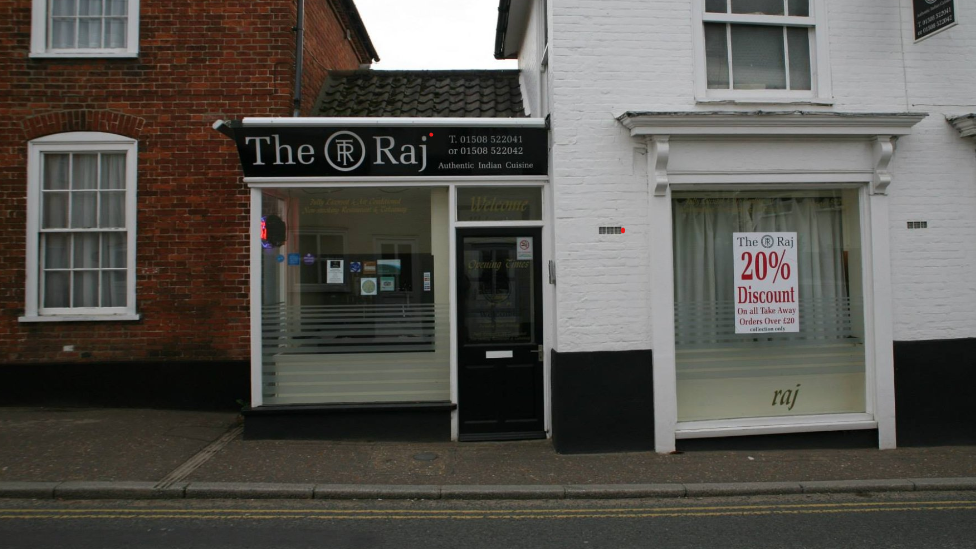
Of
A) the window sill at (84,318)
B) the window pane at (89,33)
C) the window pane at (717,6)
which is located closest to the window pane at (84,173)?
the window pane at (89,33)

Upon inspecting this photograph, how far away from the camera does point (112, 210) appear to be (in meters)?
8.63

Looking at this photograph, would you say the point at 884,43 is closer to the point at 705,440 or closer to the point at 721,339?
the point at 721,339

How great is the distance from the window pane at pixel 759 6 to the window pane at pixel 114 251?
7953 millimetres

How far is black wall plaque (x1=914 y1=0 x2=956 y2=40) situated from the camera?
7.03m

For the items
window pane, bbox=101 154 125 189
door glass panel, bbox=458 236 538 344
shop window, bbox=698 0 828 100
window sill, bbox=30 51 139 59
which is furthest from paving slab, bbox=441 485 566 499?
window sill, bbox=30 51 139 59

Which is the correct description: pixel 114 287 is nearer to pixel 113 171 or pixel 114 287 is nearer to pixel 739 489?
pixel 113 171

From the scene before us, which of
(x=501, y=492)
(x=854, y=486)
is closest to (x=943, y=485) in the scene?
(x=854, y=486)

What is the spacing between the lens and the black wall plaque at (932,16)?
23.1 feet

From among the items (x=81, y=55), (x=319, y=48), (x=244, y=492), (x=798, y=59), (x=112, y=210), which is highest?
(x=319, y=48)

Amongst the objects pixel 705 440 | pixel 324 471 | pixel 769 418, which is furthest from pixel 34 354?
pixel 769 418

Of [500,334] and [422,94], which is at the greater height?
[422,94]

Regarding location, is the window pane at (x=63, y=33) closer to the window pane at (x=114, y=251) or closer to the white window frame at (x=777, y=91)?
the window pane at (x=114, y=251)

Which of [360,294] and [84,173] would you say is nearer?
[360,294]

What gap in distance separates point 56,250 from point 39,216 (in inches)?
18.3
